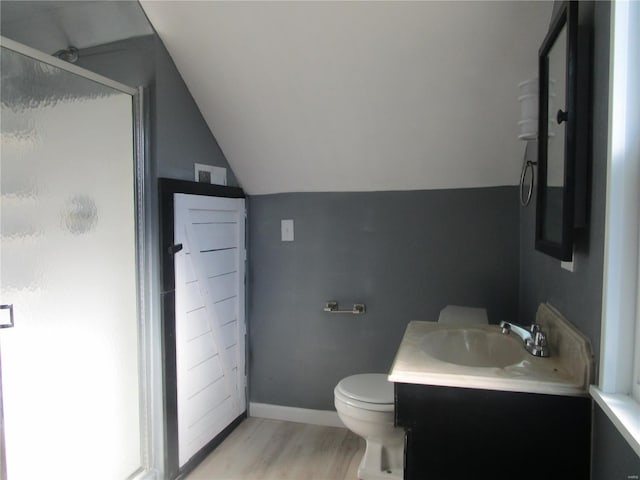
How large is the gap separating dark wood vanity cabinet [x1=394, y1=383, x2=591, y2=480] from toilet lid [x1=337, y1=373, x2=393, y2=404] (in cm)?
68

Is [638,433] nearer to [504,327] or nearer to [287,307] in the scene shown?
[504,327]

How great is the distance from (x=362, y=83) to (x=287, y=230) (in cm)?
103

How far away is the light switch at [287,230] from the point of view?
2713 millimetres

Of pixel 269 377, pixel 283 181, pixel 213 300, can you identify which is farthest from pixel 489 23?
pixel 269 377

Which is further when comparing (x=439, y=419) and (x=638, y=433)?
(x=439, y=419)

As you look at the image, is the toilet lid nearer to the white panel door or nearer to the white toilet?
the white toilet

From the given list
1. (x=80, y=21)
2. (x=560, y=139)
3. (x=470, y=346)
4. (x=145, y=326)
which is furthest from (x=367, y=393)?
(x=80, y=21)

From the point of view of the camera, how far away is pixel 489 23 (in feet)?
5.66

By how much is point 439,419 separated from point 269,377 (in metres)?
1.70

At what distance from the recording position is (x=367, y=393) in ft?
6.71

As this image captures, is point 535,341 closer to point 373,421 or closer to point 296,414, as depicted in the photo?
point 373,421

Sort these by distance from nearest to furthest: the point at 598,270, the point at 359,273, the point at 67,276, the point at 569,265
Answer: the point at 598,270 → the point at 569,265 → the point at 67,276 → the point at 359,273

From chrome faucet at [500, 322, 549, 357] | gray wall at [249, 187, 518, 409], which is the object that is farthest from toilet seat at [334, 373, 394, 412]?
chrome faucet at [500, 322, 549, 357]

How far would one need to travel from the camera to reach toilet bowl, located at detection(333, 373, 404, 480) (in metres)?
1.95
